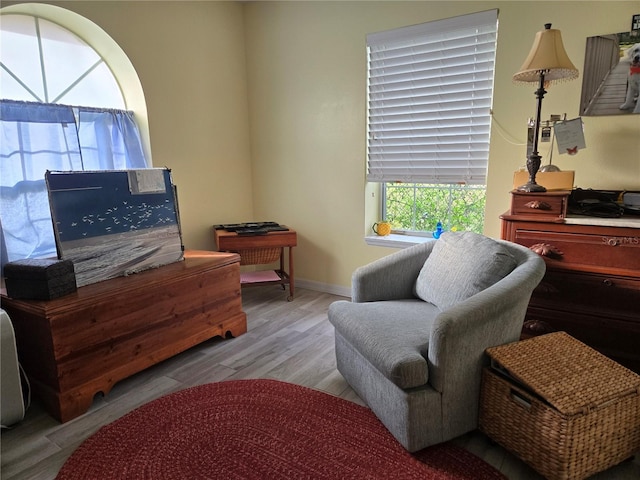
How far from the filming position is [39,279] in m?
1.93

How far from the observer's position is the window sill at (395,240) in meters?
3.31

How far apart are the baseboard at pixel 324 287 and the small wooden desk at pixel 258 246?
302mm

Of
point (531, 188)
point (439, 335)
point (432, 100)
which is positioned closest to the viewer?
point (439, 335)

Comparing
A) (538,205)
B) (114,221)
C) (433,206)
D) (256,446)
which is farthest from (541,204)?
(114,221)

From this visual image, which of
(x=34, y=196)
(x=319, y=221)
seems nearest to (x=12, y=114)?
(x=34, y=196)

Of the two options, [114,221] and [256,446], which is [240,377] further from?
[114,221]

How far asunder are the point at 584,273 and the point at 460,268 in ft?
2.19

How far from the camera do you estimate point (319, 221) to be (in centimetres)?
373

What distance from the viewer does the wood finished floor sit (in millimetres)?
1702

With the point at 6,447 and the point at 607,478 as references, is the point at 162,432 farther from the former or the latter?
the point at 607,478

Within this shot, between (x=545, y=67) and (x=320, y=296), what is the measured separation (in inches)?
95.4

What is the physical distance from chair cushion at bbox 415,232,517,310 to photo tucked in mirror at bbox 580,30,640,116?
1174 mm

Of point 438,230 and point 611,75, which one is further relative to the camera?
point 438,230

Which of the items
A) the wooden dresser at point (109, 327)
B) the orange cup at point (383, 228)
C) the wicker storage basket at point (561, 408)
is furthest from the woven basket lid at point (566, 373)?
the orange cup at point (383, 228)
